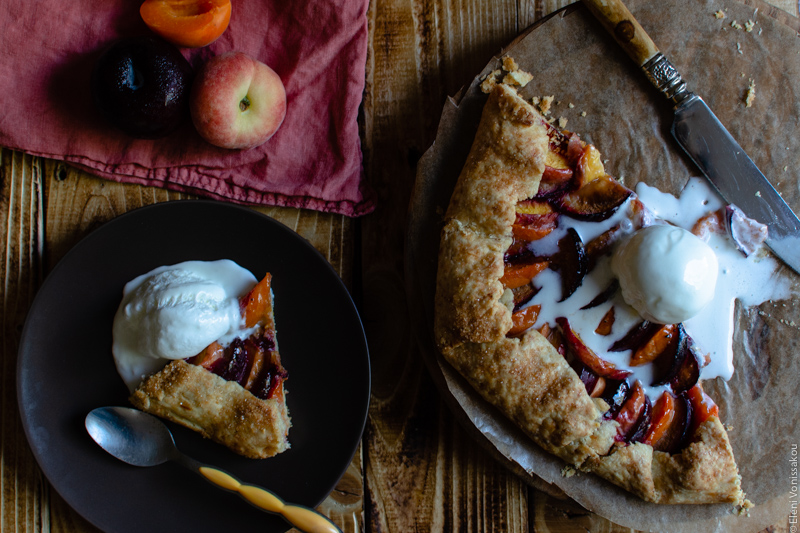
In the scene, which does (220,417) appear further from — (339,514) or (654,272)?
(654,272)

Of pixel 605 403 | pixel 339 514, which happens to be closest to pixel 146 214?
pixel 339 514

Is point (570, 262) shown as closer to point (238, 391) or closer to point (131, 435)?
point (238, 391)

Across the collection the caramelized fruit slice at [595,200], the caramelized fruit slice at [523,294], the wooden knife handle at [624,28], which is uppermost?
the wooden knife handle at [624,28]

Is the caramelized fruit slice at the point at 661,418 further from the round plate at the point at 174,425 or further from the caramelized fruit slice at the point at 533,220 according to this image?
the round plate at the point at 174,425

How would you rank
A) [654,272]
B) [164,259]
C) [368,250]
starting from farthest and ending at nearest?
[368,250], [164,259], [654,272]

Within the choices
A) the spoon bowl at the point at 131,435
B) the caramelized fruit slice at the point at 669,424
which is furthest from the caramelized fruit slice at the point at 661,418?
the spoon bowl at the point at 131,435

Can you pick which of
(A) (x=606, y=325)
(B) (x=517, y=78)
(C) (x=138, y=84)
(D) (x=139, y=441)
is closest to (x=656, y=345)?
(A) (x=606, y=325)
